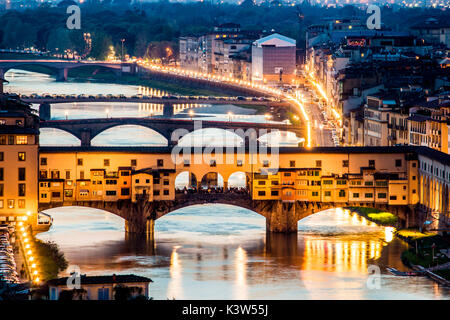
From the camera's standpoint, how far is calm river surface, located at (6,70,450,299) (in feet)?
82.4

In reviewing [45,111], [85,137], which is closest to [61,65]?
[45,111]

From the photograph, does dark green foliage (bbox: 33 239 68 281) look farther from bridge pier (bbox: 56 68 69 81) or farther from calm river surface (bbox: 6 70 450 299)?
bridge pier (bbox: 56 68 69 81)

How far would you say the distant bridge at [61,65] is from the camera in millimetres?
80250

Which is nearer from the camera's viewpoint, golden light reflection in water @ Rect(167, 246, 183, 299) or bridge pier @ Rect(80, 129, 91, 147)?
golden light reflection in water @ Rect(167, 246, 183, 299)

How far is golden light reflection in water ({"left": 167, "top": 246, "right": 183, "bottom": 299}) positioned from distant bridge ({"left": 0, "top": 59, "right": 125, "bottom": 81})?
50548 millimetres

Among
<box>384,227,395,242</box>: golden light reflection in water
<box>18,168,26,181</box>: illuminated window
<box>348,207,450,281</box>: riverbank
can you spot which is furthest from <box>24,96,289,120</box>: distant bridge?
<box>348,207,450,281</box>: riverbank

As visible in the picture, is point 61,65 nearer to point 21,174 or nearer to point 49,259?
point 21,174

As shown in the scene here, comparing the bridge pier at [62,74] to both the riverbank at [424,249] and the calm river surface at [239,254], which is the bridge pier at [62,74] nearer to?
the calm river surface at [239,254]

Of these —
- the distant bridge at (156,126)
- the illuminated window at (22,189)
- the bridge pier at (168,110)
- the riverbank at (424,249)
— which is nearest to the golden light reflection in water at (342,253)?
the riverbank at (424,249)

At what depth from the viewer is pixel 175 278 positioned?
86.1ft

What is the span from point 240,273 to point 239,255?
1964 mm

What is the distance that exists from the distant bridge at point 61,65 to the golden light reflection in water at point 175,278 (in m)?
50.5

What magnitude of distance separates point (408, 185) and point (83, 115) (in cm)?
2828

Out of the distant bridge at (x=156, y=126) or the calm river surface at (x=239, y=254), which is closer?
the calm river surface at (x=239, y=254)
